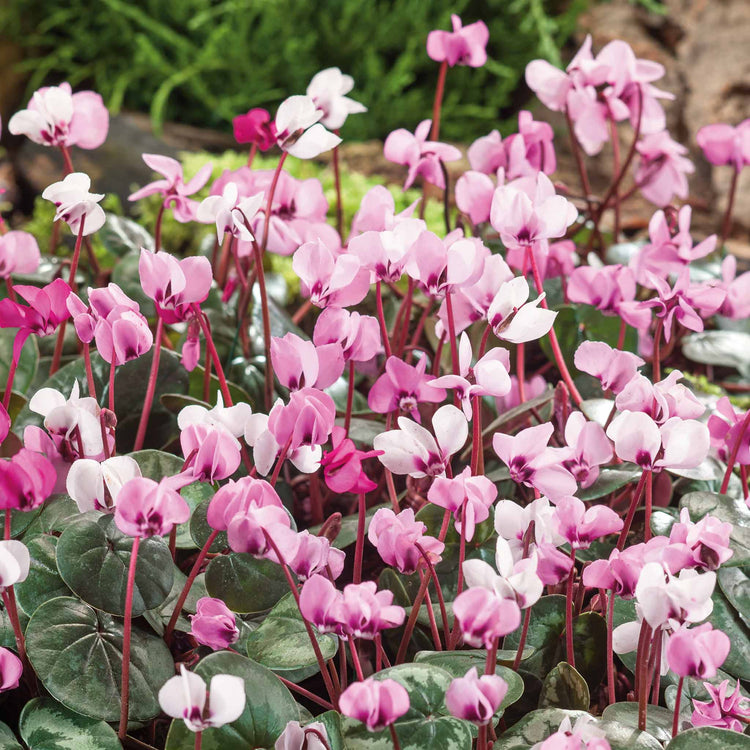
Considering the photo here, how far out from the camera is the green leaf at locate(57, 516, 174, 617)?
467 millimetres

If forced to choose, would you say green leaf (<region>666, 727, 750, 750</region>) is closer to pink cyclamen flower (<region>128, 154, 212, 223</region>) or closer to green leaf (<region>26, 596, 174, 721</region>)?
green leaf (<region>26, 596, 174, 721</region>)

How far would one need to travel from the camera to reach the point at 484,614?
1.23 feet

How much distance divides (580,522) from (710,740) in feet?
0.39

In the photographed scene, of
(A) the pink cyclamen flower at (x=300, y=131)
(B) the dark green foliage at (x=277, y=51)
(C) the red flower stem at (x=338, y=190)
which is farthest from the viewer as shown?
(B) the dark green foliage at (x=277, y=51)

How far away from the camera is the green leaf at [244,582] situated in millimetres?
497

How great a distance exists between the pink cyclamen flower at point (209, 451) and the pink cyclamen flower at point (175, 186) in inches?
12.0

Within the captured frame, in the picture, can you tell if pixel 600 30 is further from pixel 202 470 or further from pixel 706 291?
pixel 202 470

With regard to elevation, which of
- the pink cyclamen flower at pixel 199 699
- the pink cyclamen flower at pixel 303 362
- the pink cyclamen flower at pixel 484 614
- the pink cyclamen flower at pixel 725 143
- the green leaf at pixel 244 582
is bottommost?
the green leaf at pixel 244 582

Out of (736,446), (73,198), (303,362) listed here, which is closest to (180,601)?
(303,362)

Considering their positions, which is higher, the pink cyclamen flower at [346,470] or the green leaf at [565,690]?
the pink cyclamen flower at [346,470]

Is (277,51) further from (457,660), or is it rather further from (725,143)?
(457,660)

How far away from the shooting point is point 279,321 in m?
0.80

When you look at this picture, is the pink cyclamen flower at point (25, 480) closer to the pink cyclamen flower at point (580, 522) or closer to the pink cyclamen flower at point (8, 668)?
the pink cyclamen flower at point (8, 668)

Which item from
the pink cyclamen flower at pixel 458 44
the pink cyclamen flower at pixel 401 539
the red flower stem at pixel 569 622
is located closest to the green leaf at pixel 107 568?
the pink cyclamen flower at pixel 401 539
